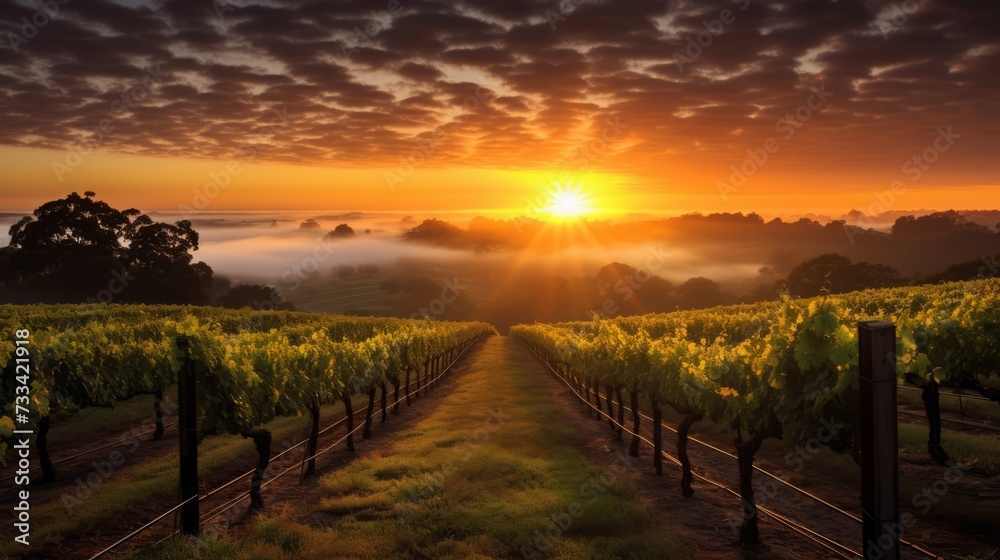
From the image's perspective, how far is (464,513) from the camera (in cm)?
1136

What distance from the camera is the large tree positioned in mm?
80062

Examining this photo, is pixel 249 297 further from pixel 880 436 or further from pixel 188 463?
pixel 880 436

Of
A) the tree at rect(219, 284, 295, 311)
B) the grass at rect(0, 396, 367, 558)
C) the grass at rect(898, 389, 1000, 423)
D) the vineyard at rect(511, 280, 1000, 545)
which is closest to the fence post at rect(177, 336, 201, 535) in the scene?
the grass at rect(0, 396, 367, 558)

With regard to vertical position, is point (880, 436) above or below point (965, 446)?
above

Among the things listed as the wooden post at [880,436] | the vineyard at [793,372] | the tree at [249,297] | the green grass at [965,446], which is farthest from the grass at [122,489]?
the tree at [249,297]

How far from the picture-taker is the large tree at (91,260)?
80062 mm

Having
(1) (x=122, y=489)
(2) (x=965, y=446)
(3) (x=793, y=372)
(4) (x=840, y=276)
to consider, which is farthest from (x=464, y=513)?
(4) (x=840, y=276)

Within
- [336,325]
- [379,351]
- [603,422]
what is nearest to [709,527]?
[603,422]

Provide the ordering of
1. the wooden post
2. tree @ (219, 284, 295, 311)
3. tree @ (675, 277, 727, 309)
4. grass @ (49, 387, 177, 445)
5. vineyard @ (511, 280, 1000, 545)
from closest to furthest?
the wooden post → vineyard @ (511, 280, 1000, 545) → grass @ (49, 387, 177, 445) → tree @ (219, 284, 295, 311) → tree @ (675, 277, 727, 309)

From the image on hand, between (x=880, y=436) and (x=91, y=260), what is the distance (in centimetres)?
9527

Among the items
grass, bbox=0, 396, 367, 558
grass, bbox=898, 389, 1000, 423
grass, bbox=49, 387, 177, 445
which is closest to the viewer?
grass, bbox=0, 396, 367, 558

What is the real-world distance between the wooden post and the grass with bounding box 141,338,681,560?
4213 mm

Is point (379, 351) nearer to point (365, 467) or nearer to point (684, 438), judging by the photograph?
point (365, 467)

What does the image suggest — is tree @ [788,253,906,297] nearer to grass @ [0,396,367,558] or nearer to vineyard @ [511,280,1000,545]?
vineyard @ [511,280,1000,545]
